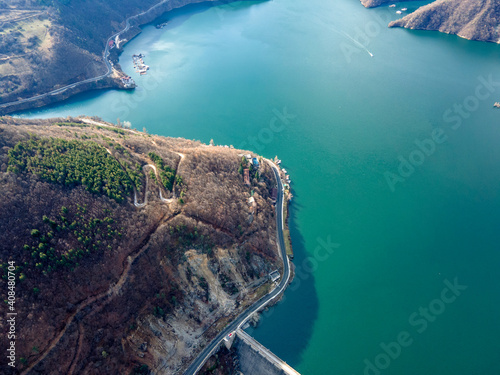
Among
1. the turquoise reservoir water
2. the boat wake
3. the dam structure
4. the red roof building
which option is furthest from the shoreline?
the dam structure

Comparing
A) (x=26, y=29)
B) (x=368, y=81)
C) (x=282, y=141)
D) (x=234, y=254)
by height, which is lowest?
(x=234, y=254)

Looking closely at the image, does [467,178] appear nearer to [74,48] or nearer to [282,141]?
[282,141]

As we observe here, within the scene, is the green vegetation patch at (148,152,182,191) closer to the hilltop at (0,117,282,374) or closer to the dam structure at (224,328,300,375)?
the hilltop at (0,117,282,374)

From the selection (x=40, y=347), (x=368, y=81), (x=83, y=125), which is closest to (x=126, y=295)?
(x=40, y=347)

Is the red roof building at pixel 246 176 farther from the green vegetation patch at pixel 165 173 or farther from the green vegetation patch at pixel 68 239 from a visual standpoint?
the green vegetation patch at pixel 68 239

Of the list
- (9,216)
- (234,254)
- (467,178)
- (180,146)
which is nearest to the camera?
(9,216)

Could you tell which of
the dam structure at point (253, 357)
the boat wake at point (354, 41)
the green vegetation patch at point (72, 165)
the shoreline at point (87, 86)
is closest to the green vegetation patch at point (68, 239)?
the green vegetation patch at point (72, 165)

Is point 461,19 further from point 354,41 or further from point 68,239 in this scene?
point 68,239
